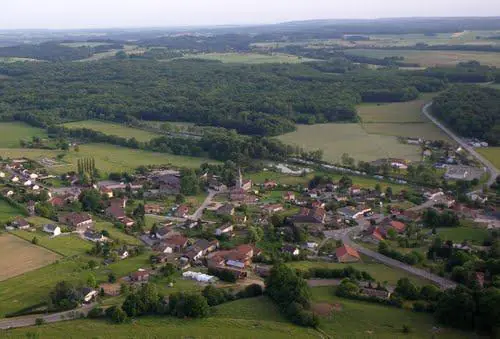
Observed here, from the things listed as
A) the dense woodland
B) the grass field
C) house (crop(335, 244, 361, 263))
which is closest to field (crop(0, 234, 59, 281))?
house (crop(335, 244, 361, 263))

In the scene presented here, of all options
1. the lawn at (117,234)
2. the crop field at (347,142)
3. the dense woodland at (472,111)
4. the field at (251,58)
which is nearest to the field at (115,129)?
the crop field at (347,142)

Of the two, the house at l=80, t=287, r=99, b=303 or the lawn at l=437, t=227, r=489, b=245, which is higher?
the house at l=80, t=287, r=99, b=303

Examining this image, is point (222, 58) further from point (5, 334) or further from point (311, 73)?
point (5, 334)

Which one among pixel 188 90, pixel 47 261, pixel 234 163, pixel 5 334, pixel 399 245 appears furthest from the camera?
pixel 188 90

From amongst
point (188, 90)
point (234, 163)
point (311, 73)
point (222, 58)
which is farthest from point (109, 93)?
point (222, 58)

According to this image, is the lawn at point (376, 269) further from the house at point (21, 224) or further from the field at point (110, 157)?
the field at point (110, 157)

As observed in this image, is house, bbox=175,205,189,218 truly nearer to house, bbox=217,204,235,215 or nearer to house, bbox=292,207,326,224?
house, bbox=217,204,235,215
